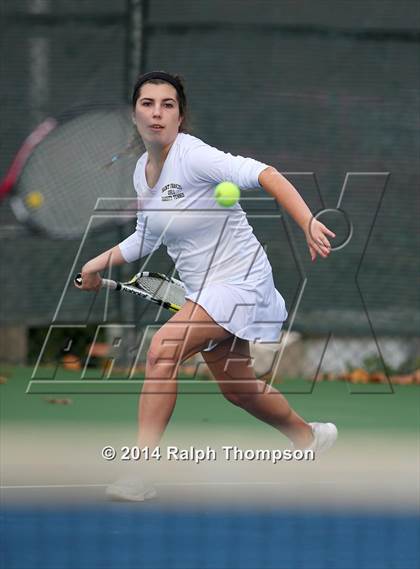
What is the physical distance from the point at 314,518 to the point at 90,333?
3.86 m

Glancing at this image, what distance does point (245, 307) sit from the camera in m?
4.93

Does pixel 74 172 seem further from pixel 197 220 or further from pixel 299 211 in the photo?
pixel 299 211

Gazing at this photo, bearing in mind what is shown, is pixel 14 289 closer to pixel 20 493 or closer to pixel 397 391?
pixel 397 391

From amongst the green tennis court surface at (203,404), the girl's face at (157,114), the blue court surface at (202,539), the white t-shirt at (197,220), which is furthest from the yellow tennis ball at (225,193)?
the green tennis court surface at (203,404)

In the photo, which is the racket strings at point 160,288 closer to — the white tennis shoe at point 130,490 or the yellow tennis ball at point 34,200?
the white tennis shoe at point 130,490

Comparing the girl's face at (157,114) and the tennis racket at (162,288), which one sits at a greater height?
the girl's face at (157,114)

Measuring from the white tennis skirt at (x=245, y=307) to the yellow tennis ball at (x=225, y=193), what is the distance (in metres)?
0.27

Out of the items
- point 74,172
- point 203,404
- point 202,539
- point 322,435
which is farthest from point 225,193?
point 74,172

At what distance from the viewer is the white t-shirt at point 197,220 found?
16.0 ft

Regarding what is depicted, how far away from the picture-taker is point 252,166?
472cm

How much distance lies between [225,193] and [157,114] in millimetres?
352

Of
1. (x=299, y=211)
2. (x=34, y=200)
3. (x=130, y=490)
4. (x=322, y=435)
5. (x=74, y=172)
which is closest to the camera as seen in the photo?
(x=299, y=211)

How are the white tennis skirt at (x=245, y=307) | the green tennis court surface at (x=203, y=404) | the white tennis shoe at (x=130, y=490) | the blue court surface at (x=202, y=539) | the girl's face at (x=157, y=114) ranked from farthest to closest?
the green tennis court surface at (x=203, y=404), the girl's face at (x=157, y=114), the white tennis skirt at (x=245, y=307), the white tennis shoe at (x=130, y=490), the blue court surface at (x=202, y=539)

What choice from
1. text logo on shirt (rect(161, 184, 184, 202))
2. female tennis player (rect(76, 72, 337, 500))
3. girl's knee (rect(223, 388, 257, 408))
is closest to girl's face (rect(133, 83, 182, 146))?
female tennis player (rect(76, 72, 337, 500))
